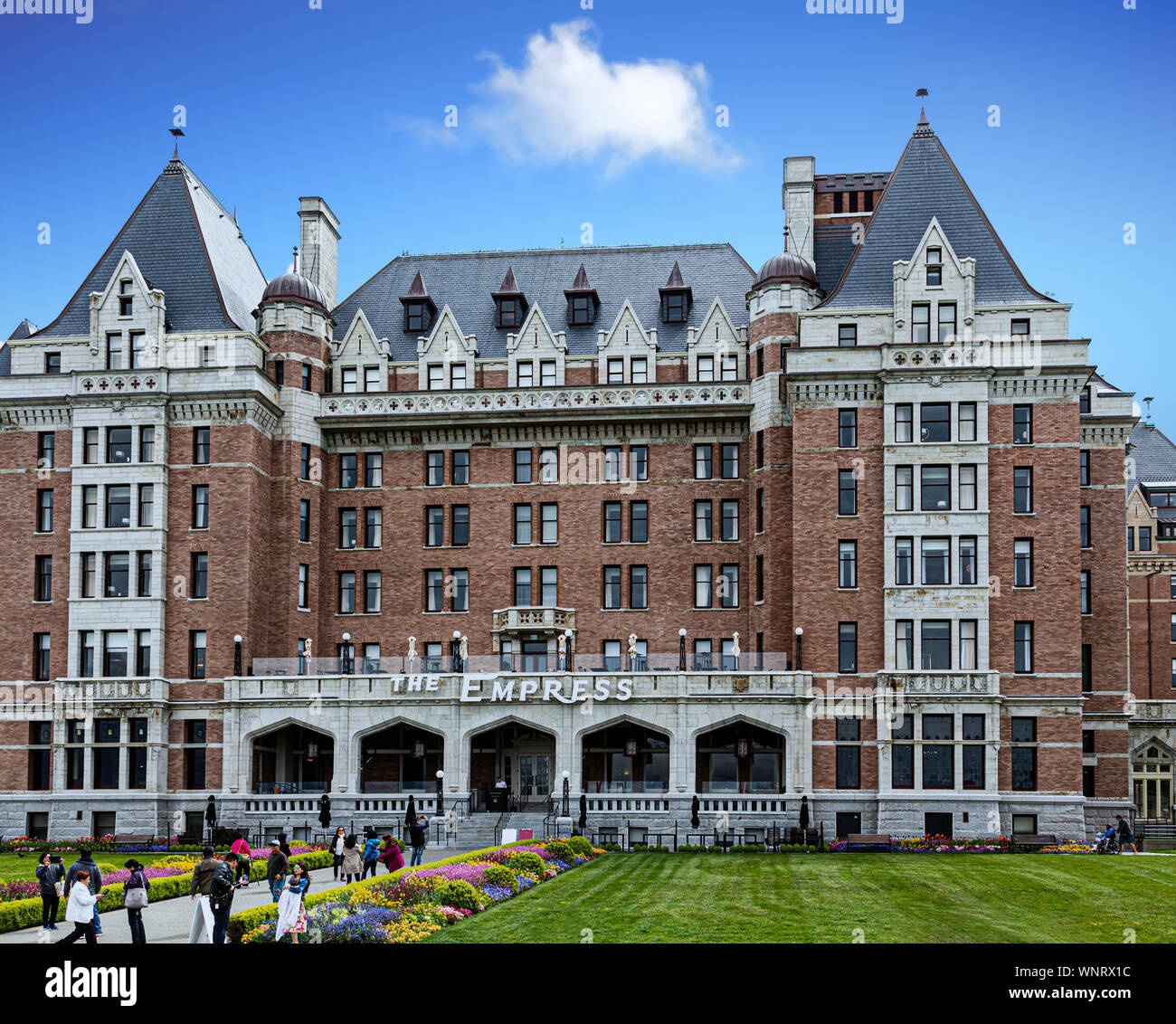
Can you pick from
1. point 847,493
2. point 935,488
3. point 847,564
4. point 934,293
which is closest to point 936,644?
point 847,564

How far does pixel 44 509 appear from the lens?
6328 centimetres

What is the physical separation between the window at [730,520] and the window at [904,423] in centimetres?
882

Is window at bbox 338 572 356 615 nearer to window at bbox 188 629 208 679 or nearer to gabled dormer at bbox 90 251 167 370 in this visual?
window at bbox 188 629 208 679

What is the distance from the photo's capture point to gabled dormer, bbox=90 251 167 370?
207ft

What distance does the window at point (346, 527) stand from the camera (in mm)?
66750

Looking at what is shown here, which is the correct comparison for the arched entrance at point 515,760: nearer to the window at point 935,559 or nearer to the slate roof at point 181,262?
the window at point 935,559

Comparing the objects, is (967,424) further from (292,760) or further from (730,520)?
(292,760)

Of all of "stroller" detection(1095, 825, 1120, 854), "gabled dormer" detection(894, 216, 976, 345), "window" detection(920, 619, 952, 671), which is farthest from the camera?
"gabled dormer" detection(894, 216, 976, 345)

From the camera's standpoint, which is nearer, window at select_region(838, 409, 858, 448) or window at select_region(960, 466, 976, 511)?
window at select_region(960, 466, 976, 511)

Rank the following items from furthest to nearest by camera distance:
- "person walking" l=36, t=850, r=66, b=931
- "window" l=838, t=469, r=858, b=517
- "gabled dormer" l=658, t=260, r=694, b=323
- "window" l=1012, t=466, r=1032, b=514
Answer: "gabled dormer" l=658, t=260, r=694, b=323 → "window" l=838, t=469, r=858, b=517 → "window" l=1012, t=466, r=1032, b=514 → "person walking" l=36, t=850, r=66, b=931

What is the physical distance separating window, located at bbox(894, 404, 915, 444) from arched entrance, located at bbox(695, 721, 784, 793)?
42.6 ft

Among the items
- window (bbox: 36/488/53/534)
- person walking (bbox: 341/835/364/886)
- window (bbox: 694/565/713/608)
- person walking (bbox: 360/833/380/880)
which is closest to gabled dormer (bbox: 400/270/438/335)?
window (bbox: 694/565/713/608)
